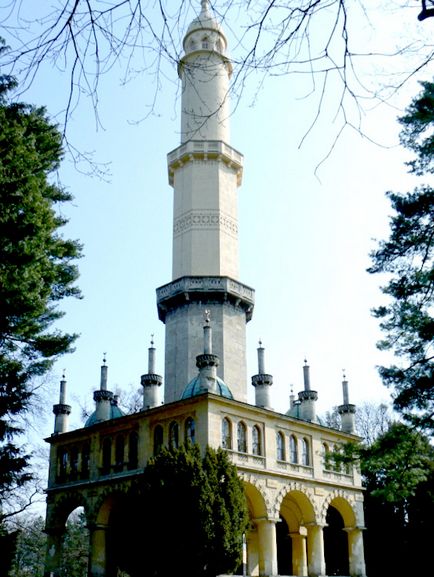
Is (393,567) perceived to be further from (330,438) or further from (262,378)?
(262,378)

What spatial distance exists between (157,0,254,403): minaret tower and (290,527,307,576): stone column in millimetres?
7623

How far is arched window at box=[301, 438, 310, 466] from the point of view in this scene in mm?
35519

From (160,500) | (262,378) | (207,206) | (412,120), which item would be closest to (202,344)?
(262,378)

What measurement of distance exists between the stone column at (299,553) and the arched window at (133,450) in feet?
31.7

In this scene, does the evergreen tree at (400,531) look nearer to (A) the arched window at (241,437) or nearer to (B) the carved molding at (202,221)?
(A) the arched window at (241,437)

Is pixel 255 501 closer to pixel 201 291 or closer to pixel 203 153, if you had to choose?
pixel 201 291

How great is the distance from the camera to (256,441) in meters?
32.9

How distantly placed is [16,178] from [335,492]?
25109 mm

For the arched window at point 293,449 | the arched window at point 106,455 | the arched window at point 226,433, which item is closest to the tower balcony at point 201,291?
the arched window at point 293,449

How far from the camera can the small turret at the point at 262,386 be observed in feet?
115

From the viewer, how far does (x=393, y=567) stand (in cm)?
3916

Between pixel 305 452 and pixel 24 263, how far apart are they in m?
21.3

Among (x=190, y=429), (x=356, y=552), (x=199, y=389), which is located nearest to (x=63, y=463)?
(x=190, y=429)

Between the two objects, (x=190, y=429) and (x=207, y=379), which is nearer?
(x=190, y=429)
